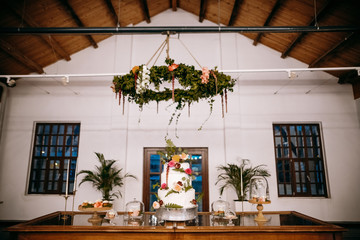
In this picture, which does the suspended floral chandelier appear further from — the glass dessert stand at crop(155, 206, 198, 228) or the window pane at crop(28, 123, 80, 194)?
the window pane at crop(28, 123, 80, 194)

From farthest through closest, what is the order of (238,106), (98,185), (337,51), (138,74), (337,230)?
(238,106), (98,185), (337,51), (138,74), (337,230)

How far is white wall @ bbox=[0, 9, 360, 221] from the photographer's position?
6648 mm

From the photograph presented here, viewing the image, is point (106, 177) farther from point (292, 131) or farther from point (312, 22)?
point (312, 22)

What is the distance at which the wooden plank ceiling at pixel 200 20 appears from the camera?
210 inches

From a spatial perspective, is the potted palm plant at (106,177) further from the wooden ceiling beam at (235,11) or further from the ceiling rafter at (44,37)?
the wooden ceiling beam at (235,11)

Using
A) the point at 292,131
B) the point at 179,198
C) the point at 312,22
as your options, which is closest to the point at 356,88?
the point at 292,131

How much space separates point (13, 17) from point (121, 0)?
8.64ft

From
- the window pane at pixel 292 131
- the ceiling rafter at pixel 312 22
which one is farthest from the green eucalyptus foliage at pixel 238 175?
the ceiling rafter at pixel 312 22

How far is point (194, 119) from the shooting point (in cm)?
702

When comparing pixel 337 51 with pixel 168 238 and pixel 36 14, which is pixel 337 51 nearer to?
pixel 168 238

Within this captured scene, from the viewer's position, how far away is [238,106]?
23.2 ft

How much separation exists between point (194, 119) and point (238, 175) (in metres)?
2.00

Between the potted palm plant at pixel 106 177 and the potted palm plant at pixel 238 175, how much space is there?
249cm

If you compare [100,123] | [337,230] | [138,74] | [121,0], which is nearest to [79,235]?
[138,74]
